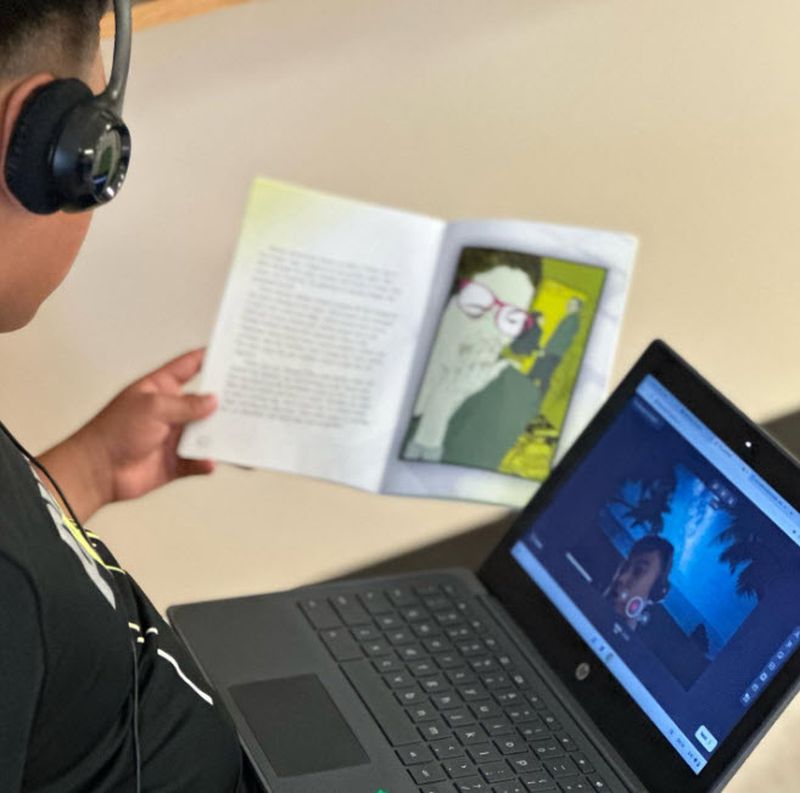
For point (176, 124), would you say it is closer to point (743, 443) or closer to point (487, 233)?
point (487, 233)

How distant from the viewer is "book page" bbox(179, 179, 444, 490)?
105 cm

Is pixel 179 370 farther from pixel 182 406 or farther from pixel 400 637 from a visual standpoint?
pixel 400 637

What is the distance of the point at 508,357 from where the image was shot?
1.08 m

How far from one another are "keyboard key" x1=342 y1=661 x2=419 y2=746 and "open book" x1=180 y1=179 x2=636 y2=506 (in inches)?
8.5

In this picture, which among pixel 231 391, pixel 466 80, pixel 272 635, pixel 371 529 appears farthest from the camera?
pixel 371 529

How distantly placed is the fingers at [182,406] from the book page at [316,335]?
0.04 ft

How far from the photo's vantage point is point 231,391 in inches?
41.2

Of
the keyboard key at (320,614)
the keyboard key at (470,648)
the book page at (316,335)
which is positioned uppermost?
the book page at (316,335)

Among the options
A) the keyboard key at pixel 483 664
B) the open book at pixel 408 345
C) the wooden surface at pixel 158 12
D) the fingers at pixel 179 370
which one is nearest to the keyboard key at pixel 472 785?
the keyboard key at pixel 483 664

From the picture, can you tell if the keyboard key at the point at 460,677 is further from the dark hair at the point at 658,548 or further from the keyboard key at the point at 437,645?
the dark hair at the point at 658,548

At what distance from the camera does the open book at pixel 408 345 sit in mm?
1051

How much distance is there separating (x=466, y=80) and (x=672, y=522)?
56 centimetres

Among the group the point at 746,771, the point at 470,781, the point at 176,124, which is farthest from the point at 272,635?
the point at 176,124

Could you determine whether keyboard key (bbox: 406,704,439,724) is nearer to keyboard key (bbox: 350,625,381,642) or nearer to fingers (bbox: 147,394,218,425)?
keyboard key (bbox: 350,625,381,642)
